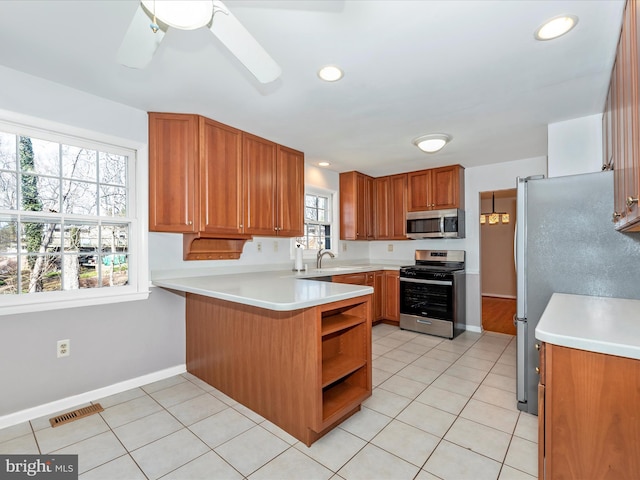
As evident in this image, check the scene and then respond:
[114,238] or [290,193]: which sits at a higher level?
[290,193]

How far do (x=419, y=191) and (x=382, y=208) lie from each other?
2.16 feet

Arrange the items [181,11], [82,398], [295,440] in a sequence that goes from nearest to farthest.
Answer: [181,11] < [295,440] < [82,398]

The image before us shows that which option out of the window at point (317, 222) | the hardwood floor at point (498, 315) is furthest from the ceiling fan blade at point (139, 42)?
the hardwood floor at point (498, 315)

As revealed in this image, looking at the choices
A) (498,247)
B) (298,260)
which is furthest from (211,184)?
(498,247)

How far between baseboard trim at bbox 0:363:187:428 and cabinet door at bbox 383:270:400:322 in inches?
112

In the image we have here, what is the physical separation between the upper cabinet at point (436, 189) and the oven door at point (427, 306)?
1.11m

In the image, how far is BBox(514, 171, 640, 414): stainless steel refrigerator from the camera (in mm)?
1901

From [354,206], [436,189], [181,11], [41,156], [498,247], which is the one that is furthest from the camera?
[498,247]

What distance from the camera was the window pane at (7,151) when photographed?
2082 mm

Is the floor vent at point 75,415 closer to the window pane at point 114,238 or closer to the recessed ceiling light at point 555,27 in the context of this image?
the window pane at point 114,238

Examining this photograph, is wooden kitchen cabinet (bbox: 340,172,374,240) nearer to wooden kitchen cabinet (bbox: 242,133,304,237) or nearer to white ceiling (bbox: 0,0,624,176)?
wooden kitchen cabinet (bbox: 242,133,304,237)

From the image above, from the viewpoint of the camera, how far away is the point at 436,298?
406 centimetres

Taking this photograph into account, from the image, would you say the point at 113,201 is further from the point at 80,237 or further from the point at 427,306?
the point at 427,306

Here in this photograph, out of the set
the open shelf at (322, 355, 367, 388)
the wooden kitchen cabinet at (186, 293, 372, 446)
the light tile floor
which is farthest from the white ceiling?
the light tile floor
